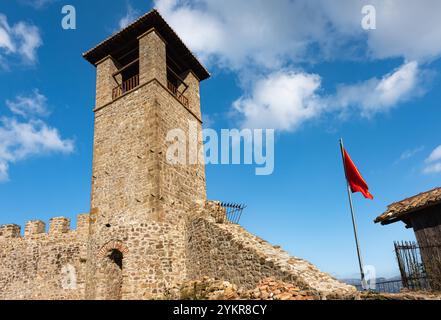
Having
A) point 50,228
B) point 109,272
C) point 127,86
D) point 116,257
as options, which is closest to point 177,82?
point 127,86

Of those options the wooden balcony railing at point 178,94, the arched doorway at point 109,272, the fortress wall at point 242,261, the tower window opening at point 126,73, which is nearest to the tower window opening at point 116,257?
the arched doorway at point 109,272

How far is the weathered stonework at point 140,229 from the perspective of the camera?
34.7 feet

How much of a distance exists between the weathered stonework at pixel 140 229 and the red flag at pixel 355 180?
8.56 feet

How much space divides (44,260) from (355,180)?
524 inches

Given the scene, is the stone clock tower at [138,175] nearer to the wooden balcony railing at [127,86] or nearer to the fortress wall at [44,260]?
the wooden balcony railing at [127,86]

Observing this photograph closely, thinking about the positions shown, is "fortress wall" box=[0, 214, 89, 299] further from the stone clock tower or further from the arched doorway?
the arched doorway

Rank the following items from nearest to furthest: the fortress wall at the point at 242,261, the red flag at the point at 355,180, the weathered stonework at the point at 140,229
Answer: the fortress wall at the point at 242,261, the red flag at the point at 355,180, the weathered stonework at the point at 140,229

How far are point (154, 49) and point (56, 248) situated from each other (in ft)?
32.4

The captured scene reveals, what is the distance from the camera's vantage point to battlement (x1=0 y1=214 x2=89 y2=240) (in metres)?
13.9

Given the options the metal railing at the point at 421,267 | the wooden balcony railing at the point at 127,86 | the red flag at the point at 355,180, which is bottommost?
the metal railing at the point at 421,267

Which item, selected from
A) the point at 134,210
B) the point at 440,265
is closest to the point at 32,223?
the point at 134,210

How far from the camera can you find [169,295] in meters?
9.87

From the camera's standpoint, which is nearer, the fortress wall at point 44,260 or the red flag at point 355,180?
the red flag at point 355,180

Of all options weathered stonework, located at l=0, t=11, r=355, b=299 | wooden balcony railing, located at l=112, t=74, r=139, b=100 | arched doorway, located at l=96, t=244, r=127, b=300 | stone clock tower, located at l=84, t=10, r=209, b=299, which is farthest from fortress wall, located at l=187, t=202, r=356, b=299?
wooden balcony railing, located at l=112, t=74, r=139, b=100
